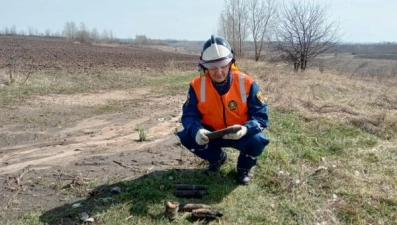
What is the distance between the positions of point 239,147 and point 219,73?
0.74 metres

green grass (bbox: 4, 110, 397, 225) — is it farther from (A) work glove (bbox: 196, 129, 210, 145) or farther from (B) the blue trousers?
(A) work glove (bbox: 196, 129, 210, 145)

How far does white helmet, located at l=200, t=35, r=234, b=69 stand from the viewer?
3.11 meters

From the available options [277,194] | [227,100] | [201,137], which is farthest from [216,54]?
[277,194]

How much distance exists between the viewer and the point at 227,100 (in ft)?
10.7

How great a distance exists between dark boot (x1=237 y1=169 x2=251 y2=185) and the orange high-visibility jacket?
1.72 ft

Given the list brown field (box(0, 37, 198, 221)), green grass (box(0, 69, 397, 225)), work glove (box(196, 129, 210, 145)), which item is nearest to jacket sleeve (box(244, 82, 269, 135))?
work glove (box(196, 129, 210, 145))

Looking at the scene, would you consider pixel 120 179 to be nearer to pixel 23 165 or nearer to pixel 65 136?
pixel 23 165

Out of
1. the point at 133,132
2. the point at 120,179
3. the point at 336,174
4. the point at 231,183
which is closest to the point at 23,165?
the point at 120,179

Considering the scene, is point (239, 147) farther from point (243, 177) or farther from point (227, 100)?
point (227, 100)

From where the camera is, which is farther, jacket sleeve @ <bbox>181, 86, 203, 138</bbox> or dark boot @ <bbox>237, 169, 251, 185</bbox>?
dark boot @ <bbox>237, 169, 251, 185</bbox>

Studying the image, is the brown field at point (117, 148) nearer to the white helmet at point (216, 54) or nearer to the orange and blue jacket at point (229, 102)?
the orange and blue jacket at point (229, 102)

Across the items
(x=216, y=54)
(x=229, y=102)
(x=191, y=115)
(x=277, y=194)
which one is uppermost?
(x=216, y=54)

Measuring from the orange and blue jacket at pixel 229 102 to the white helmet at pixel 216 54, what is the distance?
0.20 m

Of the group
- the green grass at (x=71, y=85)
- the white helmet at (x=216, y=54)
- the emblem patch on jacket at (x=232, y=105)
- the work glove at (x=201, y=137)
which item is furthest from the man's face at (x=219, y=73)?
the green grass at (x=71, y=85)
